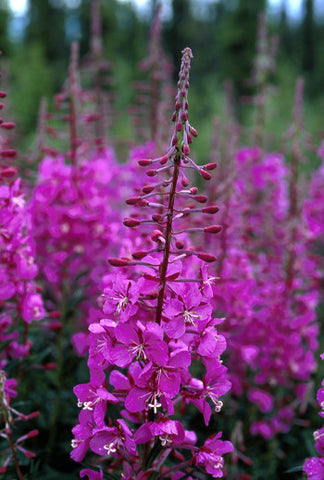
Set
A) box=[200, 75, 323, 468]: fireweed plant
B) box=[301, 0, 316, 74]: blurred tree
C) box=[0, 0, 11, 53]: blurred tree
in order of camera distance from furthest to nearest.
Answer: box=[301, 0, 316, 74]: blurred tree, box=[0, 0, 11, 53]: blurred tree, box=[200, 75, 323, 468]: fireweed plant

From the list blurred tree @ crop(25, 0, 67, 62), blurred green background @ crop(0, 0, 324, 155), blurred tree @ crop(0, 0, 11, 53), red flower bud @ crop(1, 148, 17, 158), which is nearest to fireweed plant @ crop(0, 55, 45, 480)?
red flower bud @ crop(1, 148, 17, 158)

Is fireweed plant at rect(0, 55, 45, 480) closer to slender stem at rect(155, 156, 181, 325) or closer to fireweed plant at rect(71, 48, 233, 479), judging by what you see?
fireweed plant at rect(71, 48, 233, 479)

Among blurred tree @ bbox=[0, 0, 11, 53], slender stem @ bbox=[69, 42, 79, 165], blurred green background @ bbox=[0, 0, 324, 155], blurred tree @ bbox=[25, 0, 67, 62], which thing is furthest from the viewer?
blurred tree @ bbox=[25, 0, 67, 62]

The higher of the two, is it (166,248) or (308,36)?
(308,36)

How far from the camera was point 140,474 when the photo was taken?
64.9 inches

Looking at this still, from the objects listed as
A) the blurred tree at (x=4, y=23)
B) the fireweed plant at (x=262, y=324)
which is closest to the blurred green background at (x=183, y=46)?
the blurred tree at (x=4, y=23)

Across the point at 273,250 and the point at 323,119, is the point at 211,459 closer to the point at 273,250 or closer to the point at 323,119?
the point at 273,250

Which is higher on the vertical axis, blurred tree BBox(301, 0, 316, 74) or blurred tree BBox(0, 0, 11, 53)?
blurred tree BBox(301, 0, 316, 74)

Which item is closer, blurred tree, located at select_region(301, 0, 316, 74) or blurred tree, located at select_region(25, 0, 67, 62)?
blurred tree, located at select_region(25, 0, 67, 62)

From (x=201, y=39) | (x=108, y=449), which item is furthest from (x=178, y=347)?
(x=201, y=39)

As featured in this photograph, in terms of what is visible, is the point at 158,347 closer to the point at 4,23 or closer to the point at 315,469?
the point at 315,469

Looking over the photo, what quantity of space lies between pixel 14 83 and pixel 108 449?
66.1ft

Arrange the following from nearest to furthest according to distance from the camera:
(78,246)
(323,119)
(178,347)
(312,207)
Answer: (178,347) → (78,246) → (312,207) → (323,119)

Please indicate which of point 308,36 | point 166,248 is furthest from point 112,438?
point 308,36
